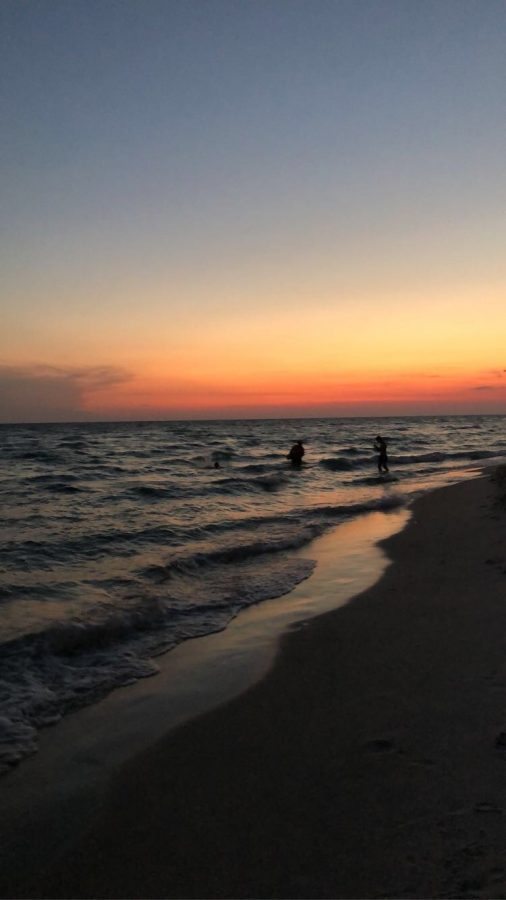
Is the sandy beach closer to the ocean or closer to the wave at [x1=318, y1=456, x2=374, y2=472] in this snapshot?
the ocean

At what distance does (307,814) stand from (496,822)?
1101 millimetres

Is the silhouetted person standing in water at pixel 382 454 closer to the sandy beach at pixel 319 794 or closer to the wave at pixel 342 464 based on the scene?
the wave at pixel 342 464

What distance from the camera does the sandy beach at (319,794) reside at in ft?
10.2

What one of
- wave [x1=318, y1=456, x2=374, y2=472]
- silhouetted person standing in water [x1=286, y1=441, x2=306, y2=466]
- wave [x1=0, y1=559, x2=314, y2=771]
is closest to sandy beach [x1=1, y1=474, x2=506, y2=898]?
wave [x1=0, y1=559, x2=314, y2=771]

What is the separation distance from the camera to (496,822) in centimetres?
328

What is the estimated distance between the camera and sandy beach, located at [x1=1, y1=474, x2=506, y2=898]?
10.2 feet

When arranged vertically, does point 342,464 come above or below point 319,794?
below

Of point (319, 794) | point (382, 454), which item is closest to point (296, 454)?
point (382, 454)

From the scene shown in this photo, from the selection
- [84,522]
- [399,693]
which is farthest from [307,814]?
[84,522]

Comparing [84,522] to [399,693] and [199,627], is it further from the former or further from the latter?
[399,693]

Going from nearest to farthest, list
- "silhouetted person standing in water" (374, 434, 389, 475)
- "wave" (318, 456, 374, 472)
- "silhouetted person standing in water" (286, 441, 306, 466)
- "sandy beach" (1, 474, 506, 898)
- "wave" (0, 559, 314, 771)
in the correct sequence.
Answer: "sandy beach" (1, 474, 506, 898) → "wave" (0, 559, 314, 771) → "silhouetted person standing in water" (374, 434, 389, 475) → "silhouetted person standing in water" (286, 441, 306, 466) → "wave" (318, 456, 374, 472)

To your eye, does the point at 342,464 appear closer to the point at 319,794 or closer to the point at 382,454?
the point at 382,454

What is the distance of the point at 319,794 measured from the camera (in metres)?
3.81

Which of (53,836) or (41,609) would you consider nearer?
(53,836)
